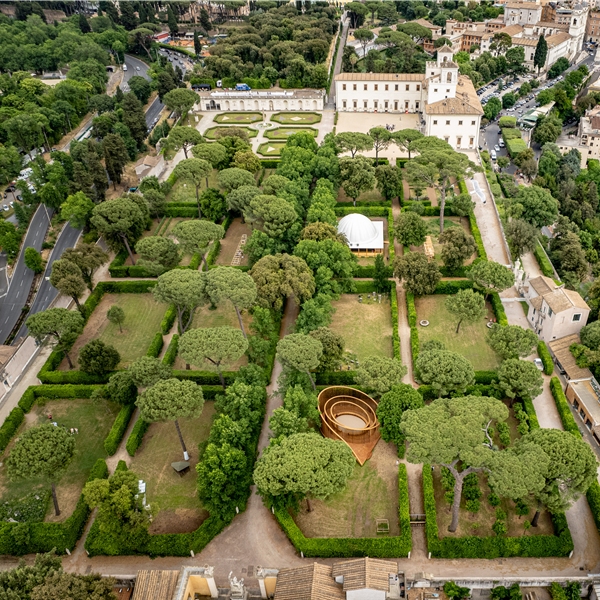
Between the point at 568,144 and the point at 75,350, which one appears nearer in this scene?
the point at 75,350

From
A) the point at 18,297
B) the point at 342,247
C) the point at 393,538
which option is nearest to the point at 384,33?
the point at 342,247

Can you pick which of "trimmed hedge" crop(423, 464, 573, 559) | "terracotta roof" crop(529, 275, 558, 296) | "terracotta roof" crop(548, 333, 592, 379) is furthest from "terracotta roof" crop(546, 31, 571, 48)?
"trimmed hedge" crop(423, 464, 573, 559)

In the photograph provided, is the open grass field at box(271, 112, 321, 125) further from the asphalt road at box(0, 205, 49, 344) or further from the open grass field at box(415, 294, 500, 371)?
the open grass field at box(415, 294, 500, 371)

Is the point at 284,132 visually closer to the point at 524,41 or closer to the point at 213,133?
the point at 213,133

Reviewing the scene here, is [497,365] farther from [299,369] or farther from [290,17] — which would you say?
[290,17]

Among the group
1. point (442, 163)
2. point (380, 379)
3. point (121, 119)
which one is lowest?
point (380, 379)

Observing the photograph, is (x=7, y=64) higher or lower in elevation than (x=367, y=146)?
higher

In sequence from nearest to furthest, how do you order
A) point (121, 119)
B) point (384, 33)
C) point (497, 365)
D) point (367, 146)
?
point (497, 365)
point (367, 146)
point (121, 119)
point (384, 33)

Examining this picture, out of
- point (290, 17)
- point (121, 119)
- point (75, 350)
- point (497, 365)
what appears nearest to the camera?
point (497, 365)
